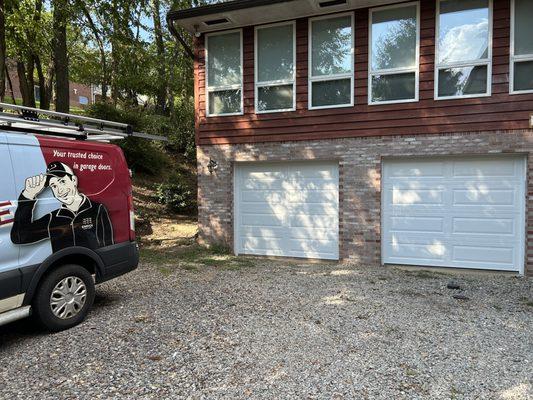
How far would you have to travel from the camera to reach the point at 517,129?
704 centimetres

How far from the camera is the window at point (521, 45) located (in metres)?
7.03

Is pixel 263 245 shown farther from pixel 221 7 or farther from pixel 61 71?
pixel 61 71

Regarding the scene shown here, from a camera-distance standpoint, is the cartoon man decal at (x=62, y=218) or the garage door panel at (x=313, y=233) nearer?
the cartoon man decal at (x=62, y=218)

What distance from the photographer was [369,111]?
788 centimetres

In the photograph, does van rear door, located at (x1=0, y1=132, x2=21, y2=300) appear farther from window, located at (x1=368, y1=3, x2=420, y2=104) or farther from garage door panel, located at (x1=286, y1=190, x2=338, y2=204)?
window, located at (x1=368, y1=3, x2=420, y2=104)

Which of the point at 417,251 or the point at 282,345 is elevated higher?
the point at 417,251

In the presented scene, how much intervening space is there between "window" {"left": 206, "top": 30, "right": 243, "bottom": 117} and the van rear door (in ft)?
18.1

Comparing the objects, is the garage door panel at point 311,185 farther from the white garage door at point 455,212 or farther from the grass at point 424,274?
the grass at point 424,274

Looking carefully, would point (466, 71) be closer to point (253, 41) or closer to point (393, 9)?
point (393, 9)

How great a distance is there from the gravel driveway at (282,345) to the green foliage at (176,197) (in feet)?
22.8

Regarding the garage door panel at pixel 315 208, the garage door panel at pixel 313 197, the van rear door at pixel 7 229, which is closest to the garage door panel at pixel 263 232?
the garage door panel at pixel 315 208

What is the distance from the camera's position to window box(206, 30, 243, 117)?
8906 mm

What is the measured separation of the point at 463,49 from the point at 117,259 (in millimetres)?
6657

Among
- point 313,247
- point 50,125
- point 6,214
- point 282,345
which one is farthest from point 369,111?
point 6,214
